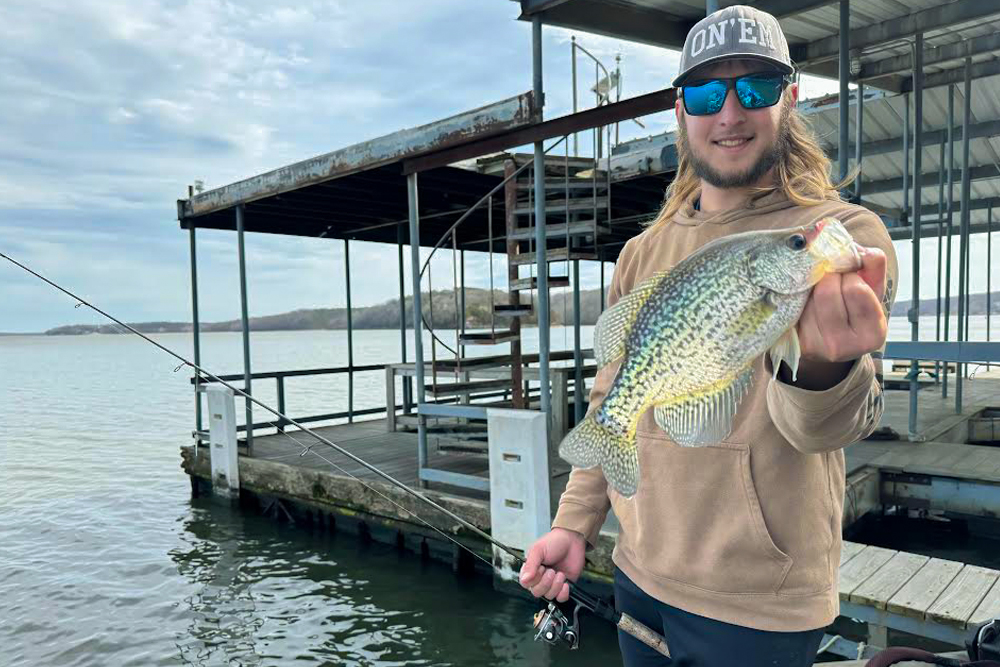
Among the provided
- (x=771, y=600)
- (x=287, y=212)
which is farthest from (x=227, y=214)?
(x=771, y=600)

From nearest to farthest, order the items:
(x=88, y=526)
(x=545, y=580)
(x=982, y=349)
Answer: (x=545, y=580) → (x=982, y=349) → (x=88, y=526)

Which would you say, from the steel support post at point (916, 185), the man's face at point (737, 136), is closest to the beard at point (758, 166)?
the man's face at point (737, 136)

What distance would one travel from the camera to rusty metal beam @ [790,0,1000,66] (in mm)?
6391

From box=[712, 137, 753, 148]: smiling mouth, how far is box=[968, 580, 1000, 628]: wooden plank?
3526mm

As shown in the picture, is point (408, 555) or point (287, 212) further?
point (287, 212)

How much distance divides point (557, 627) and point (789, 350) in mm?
1805

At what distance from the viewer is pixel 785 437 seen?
1.32 meters

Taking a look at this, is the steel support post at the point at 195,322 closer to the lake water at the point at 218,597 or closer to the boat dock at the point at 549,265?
the boat dock at the point at 549,265

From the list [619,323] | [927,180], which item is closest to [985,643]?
[619,323]

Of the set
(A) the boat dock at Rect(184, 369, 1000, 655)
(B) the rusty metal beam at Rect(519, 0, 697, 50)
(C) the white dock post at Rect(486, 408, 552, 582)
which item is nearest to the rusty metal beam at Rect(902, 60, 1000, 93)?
(B) the rusty metal beam at Rect(519, 0, 697, 50)

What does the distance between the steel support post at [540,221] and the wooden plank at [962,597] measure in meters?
3.17

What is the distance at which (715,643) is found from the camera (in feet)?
4.87

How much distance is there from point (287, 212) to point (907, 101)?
8.58 m

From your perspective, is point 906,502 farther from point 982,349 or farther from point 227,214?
point 227,214
